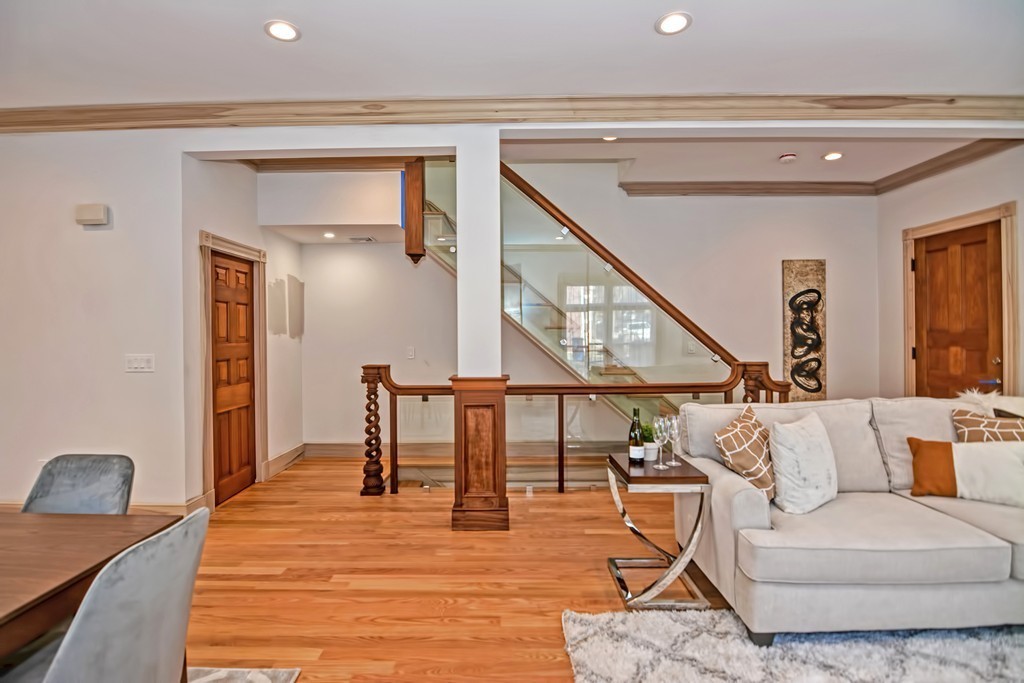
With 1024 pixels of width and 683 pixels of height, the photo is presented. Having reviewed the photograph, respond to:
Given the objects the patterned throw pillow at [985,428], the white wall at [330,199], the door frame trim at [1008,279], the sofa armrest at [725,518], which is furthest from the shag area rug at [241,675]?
the door frame trim at [1008,279]

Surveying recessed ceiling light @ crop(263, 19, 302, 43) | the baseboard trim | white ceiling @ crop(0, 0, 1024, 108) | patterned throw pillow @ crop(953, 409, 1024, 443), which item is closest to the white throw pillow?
patterned throw pillow @ crop(953, 409, 1024, 443)

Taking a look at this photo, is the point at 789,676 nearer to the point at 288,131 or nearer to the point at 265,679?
the point at 265,679

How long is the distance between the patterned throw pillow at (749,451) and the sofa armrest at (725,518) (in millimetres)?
61

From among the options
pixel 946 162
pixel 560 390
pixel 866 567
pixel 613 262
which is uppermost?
pixel 946 162

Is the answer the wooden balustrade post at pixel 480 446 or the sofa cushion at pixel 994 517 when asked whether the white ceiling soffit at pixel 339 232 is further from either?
the sofa cushion at pixel 994 517

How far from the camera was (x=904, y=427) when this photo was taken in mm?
2756

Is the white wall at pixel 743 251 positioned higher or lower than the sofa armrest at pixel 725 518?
higher

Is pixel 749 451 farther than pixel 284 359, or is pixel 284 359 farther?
pixel 284 359

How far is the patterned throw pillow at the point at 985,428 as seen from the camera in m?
2.60

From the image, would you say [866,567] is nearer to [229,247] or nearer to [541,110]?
[541,110]

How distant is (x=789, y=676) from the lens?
1877 millimetres

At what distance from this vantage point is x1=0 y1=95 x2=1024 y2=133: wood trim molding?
331cm

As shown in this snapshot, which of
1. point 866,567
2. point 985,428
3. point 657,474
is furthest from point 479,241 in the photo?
point 985,428

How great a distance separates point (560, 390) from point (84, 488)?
10.2ft
